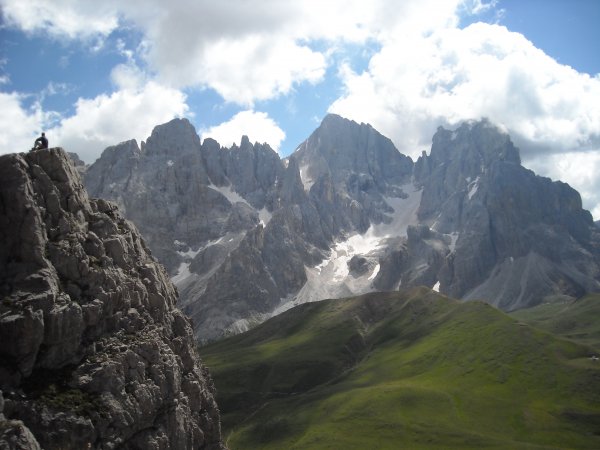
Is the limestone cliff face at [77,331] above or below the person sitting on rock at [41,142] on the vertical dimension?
below

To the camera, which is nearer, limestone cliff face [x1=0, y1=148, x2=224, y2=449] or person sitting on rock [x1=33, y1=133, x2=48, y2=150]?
limestone cliff face [x1=0, y1=148, x2=224, y2=449]

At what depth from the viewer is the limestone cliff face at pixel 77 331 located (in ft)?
169

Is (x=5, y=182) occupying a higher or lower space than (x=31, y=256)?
higher

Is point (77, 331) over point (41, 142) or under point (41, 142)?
under

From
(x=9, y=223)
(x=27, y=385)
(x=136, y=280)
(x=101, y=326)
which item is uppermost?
(x=9, y=223)

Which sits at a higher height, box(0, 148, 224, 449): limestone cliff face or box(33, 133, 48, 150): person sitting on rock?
box(33, 133, 48, 150): person sitting on rock

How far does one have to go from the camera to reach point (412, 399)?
182250 mm

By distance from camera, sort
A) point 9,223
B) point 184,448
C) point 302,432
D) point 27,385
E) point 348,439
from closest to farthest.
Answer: point 27,385 → point 9,223 → point 184,448 → point 348,439 → point 302,432

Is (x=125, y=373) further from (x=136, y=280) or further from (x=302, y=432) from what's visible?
(x=302, y=432)

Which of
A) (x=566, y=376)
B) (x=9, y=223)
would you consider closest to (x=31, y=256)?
(x=9, y=223)

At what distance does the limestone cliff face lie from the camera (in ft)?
169

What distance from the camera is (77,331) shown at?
187 feet

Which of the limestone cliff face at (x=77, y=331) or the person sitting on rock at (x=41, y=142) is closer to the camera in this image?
the limestone cliff face at (x=77, y=331)

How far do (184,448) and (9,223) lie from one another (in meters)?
28.7
